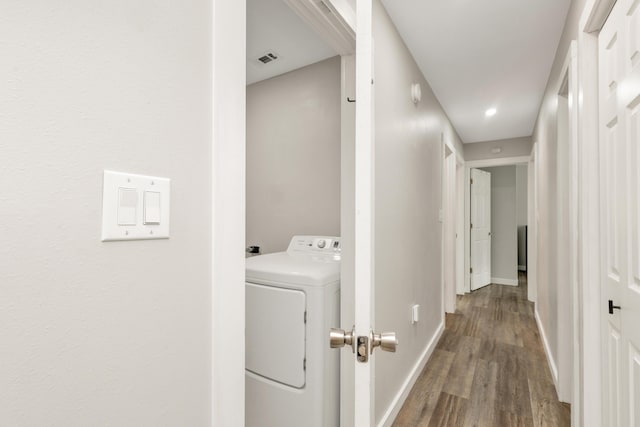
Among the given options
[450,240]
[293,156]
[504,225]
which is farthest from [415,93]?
[504,225]

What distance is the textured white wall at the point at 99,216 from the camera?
0.44m

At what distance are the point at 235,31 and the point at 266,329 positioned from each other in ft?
4.06

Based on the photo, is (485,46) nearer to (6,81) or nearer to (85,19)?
(85,19)

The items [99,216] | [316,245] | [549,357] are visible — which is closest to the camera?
[99,216]

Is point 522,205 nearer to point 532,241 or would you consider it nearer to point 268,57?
point 532,241

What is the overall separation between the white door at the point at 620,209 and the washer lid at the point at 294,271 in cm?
109

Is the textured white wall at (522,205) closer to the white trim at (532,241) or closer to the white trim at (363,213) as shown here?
the white trim at (532,241)

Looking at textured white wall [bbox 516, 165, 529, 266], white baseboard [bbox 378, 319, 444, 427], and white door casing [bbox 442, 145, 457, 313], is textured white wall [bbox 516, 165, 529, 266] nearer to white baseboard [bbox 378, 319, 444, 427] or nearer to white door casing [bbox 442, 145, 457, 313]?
white door casing [bbox 442, 145, 457, 313]

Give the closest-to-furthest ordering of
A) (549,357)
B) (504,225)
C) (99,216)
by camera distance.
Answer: (99,216)
(549,357)
(504,225)

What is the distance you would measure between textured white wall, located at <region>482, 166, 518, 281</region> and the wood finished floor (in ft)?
7.13

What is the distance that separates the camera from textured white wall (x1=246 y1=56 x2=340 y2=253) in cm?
223

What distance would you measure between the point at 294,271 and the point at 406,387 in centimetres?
134

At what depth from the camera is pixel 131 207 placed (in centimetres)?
57

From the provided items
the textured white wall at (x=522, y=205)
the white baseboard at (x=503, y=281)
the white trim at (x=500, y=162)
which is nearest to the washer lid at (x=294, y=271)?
the white trim at (x=500, y=162)
